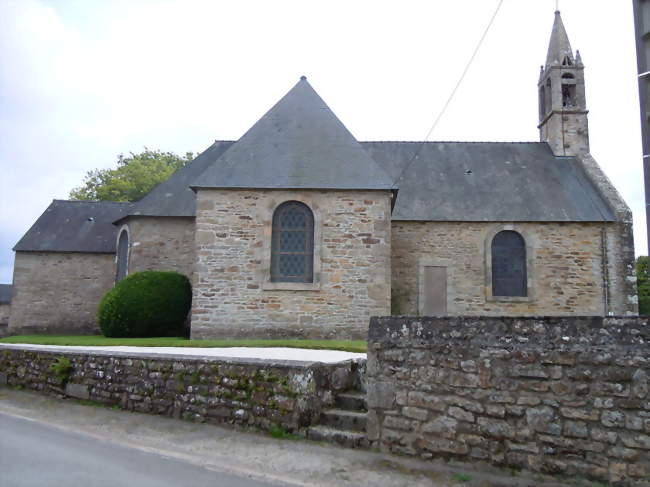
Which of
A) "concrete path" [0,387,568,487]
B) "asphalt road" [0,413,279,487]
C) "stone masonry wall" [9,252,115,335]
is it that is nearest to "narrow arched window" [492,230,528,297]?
"concrete path" [0,387,568,487]

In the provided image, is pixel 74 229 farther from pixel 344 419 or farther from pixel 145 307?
pixel 344 419

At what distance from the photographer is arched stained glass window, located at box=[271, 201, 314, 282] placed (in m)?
15.7

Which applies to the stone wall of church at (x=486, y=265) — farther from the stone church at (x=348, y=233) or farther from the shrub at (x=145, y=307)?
the shrub at (x=145, y=307)

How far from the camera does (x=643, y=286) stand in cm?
3331

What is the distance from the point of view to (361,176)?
15977 mm

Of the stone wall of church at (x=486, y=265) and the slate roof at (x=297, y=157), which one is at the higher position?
the slate roof at (x=297, y=157)

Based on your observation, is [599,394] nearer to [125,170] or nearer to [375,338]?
[375,338]

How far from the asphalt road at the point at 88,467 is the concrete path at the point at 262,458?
5cm

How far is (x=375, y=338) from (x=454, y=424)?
1155 millimetres

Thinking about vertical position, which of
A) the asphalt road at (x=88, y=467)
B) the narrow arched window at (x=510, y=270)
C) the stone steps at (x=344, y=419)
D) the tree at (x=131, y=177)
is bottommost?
the asphalt road at (x=88, y=467)

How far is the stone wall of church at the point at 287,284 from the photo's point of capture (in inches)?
600

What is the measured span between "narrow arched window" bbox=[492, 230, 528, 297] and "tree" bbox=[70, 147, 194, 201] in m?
23.7

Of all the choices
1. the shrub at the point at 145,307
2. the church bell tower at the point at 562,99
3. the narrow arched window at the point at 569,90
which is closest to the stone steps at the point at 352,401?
the shrub at the point at 145,307

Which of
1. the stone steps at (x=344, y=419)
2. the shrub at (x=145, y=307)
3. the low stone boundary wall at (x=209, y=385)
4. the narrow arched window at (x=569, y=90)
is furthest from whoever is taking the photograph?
the narrow arched window at (x=569, y=90)
